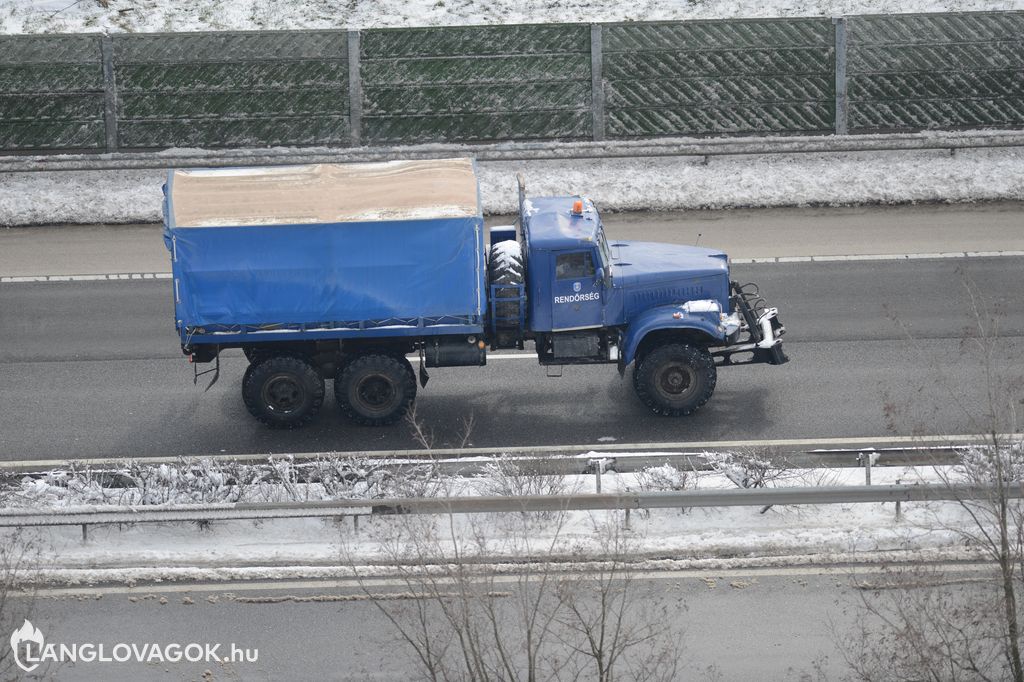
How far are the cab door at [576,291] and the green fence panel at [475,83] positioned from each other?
9288 millimetres

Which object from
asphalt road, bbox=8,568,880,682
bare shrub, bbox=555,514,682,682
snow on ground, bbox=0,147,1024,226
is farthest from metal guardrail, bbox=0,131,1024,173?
bare shrub, bbox=555,514,682,682

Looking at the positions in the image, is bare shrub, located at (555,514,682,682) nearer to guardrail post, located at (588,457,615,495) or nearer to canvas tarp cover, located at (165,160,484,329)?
guardrail post, located at (588,457,615,495)

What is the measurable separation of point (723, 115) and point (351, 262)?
1136 centimetres

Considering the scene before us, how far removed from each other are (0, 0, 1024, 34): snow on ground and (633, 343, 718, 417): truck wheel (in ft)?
41.4

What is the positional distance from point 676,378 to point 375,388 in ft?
12.3

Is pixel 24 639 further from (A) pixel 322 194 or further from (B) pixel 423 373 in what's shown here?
(A) pixel 322 194

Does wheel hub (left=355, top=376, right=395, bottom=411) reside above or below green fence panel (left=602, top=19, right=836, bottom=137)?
below

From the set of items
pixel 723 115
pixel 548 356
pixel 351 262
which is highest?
pixel 723 115

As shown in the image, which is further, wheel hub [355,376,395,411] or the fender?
wheel hub [355,376,395,411]

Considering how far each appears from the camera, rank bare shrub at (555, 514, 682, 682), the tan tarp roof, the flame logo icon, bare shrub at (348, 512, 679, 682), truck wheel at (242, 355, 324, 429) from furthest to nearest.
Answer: truck wheel at (242, 355, 324, 429) → the tan tarp roof → the flame logo icon → bare shrub at (555, 514, 682, 682) → bare shrub at (348, 512, 679, 682)

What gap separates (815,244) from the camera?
21328 mm

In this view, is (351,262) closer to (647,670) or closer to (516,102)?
(647,670)

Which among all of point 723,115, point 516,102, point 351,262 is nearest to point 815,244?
point 723,115

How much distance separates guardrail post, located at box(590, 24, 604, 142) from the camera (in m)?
24.4
